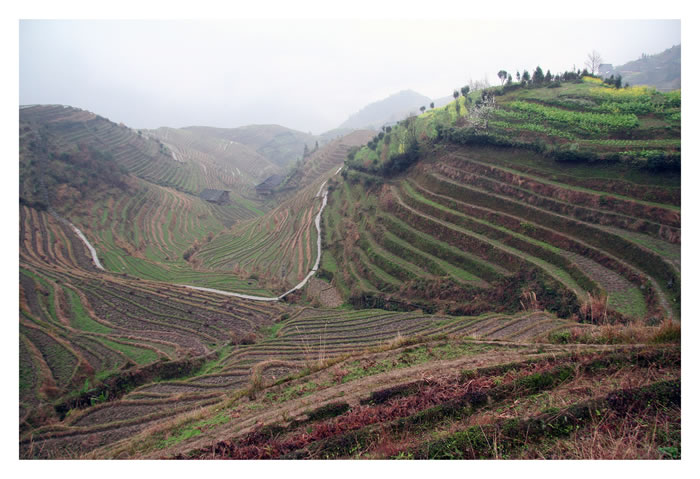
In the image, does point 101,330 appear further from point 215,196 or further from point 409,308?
point 215,196

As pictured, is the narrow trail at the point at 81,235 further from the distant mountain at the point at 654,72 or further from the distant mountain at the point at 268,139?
the distant mountain at the point at 268,139

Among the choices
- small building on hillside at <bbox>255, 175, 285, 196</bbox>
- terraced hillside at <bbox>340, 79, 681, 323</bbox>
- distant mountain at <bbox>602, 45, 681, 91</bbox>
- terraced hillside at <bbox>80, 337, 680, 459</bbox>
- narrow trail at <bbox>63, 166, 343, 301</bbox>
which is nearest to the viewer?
terraced hillside at <bbox>80, 337, 680, 459</bbox>

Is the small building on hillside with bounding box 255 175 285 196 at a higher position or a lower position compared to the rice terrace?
higher

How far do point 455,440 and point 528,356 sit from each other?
3244 millimetres

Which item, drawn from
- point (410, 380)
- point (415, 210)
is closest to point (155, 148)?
point (415, 210)

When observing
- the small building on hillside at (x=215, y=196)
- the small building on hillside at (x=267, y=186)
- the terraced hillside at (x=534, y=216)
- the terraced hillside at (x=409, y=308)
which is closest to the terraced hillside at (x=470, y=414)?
the terraced hillside at (x=409, y=308)

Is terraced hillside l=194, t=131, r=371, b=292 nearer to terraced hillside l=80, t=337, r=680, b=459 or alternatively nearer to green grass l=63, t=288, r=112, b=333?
green grass l=63, t=288, r=112, b=333

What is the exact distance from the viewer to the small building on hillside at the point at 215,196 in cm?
6506

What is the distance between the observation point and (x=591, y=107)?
2403 cm

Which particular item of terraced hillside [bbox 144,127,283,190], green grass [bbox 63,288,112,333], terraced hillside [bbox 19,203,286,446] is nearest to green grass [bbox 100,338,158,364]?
terraced hillside [bbox 19,203,286,446]

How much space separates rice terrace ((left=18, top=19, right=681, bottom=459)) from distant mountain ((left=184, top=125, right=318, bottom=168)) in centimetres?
9544

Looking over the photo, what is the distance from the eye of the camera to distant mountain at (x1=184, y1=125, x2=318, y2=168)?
138 metres

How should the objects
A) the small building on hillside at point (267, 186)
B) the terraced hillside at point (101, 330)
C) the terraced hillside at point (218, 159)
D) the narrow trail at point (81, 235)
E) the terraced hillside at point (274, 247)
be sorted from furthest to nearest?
the terraced hillside at point (218, 159), the small building on hillside at point (267, 186), the terraced hillside at point (274, 247), the narrow trail at point (81, 235), the terraced hillside at point (101, 330)

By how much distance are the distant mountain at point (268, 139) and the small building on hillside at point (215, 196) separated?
6787cm
